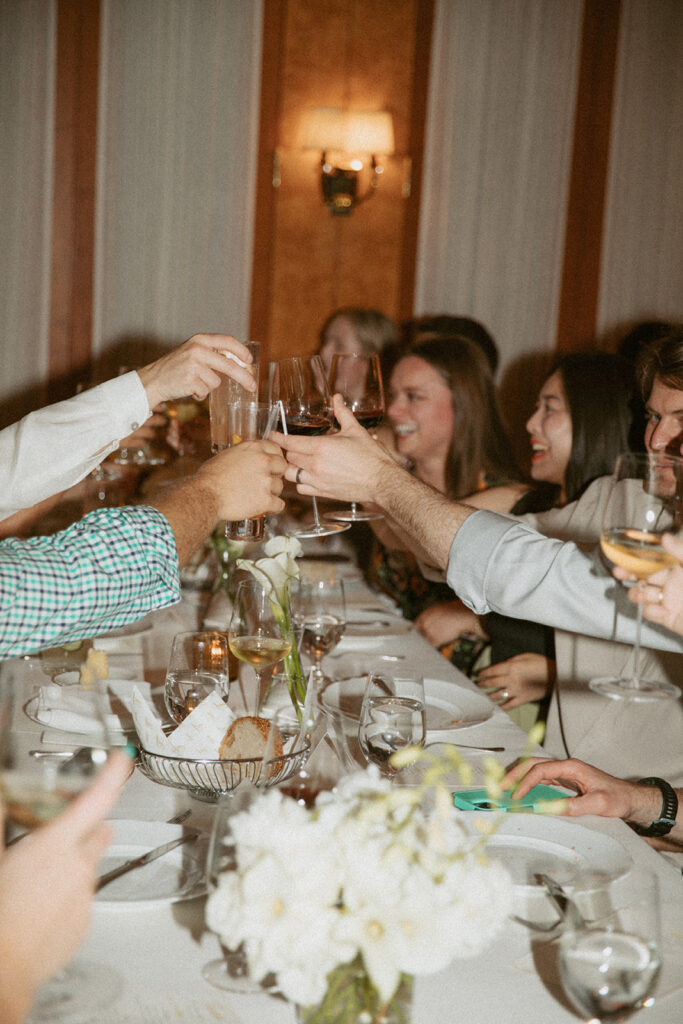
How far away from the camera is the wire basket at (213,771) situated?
1267 millimetres

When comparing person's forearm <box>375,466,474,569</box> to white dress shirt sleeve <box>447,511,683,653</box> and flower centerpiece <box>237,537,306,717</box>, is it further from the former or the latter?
flower centerpiece <box>237,537,306,717</box>

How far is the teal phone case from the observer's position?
1330 millimetres

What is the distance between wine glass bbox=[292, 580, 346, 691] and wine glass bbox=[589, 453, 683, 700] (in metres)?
0.83

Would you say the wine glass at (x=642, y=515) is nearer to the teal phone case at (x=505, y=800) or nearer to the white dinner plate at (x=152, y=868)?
the teal phone case at (x=505, y=800)

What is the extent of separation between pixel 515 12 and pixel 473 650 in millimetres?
3802

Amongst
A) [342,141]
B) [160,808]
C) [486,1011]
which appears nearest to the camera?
[486,1011]

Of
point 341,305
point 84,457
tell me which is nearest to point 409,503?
point 84,457

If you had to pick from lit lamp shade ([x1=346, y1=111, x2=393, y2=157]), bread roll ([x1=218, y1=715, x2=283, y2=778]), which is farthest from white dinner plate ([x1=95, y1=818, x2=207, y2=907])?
lit lamp shade ([x1=346, y1=111, x2=393, y2=157])

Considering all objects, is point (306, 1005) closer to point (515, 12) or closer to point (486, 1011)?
point (486, 1011)

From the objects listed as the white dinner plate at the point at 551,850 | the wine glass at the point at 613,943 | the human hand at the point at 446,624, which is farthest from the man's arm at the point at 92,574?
the human hand at the point at 446,624

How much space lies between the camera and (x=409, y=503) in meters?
1.77

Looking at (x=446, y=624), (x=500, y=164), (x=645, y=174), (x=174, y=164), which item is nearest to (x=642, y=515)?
(x=446, y=624)

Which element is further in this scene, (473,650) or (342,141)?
(342,141)

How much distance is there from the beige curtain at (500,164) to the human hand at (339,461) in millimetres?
3500
